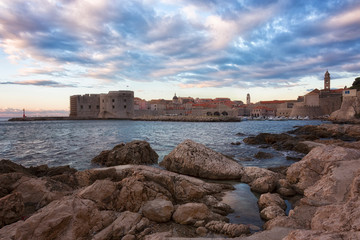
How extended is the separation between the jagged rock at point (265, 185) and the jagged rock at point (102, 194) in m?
3.35

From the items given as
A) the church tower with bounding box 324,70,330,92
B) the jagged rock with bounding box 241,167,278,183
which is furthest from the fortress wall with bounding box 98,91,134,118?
the church tower with bounding box 324,70,330,92

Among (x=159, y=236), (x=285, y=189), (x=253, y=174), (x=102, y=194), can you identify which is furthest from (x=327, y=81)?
(x=159, y=236)

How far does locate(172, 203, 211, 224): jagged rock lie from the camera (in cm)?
371

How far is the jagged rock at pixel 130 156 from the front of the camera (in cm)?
837

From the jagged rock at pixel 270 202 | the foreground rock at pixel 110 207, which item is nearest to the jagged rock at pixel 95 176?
the foreground rock at pixel 110 207

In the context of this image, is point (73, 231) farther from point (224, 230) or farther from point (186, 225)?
point (224, 230)

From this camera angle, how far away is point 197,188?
4.96 metres

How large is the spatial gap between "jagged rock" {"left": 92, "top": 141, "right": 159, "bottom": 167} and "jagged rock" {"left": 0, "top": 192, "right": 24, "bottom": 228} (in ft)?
15.1

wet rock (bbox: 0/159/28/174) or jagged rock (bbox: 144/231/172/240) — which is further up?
wet rock (bbox: 0/159/28/174)

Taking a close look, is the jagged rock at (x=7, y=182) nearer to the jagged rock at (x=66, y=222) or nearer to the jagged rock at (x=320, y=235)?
the jagged rock at (x=66, y=222)

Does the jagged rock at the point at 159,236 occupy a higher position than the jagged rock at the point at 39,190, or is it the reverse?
the jagged rock at the point at 39,190

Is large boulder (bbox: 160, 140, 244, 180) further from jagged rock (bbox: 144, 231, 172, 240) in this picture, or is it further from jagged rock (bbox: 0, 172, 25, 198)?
jagged rock (bbox: 0, 172, 25, 198)

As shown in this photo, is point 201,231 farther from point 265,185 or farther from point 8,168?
point 8,168

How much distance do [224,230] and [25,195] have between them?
395 centimetres
